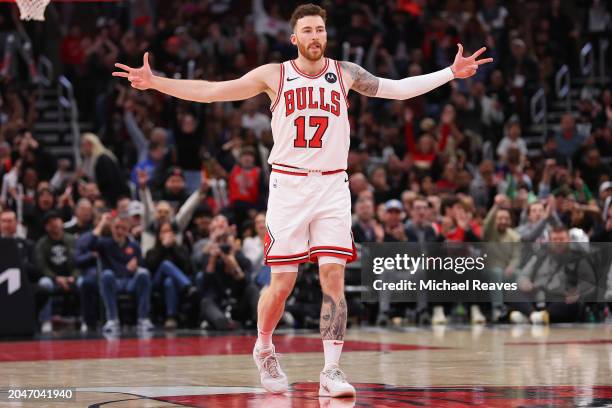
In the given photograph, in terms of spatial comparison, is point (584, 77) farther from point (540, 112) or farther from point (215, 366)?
point (215, 366)

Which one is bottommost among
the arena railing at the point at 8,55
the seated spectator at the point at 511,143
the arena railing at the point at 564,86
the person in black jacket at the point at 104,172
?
the person in black jacket at the point at 104,172

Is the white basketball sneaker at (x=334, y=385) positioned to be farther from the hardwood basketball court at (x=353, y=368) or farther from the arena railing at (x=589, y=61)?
the arena railing at (x=589, y=61)

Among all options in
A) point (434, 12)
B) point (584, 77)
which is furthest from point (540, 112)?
point (434, 12)

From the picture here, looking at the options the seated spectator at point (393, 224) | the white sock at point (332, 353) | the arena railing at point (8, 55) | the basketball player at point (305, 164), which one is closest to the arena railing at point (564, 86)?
the seated spectator at point (393, 224)

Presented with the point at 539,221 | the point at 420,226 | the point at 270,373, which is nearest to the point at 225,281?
the point at 420,226

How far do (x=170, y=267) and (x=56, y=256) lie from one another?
1610 mm

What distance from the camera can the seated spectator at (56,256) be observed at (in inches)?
666

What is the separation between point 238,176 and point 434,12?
10.0 metres

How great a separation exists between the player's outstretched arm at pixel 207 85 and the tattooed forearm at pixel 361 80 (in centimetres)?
52

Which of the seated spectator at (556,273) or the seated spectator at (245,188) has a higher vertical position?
the seated spectator at (245,188)

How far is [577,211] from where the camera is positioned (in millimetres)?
17734

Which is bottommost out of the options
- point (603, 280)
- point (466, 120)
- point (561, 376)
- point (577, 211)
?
point (561, 376)

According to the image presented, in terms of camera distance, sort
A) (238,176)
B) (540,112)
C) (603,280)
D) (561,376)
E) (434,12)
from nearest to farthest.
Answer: (561,376) < (603,280) < (238,176) < (540,112) < (434,12)

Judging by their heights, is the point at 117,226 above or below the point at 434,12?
below
